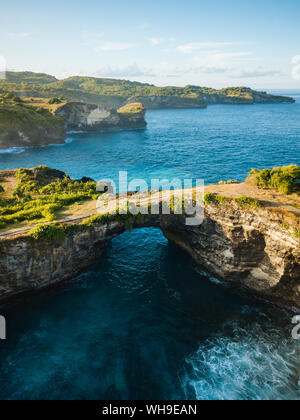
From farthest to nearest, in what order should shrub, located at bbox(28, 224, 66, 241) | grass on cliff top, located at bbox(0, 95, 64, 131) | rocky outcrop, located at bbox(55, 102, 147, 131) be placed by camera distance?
rocky outcrop, located at bbox(55, 102, 147, 131) → grass on cliff top, located at bbox(0, 95, 64, 131) → shrub, located at bbox(28, 224, 66, 241)

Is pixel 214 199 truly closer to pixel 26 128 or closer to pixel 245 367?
pixel 245 367

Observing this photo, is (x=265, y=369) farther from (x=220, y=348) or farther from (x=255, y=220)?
(x=255, y=220)

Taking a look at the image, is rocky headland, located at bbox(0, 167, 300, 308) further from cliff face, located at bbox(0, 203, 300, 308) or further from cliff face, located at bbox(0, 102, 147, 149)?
cliff face, located at bbox(0, 102, 147, 149)

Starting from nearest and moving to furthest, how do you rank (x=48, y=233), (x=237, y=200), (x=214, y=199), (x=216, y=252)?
(x=48, y=233) → (x=237, y=200) → (x=214, y=199) → (x=216, y=252)

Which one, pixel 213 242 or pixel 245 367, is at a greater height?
pixel 213 242

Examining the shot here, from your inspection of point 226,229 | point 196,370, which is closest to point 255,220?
point 226,229

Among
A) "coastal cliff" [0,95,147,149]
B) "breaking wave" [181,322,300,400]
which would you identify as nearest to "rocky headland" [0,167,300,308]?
"breaking wave" [181,322,300,400]

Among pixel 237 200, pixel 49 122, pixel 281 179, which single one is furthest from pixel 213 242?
pixel 49 122
